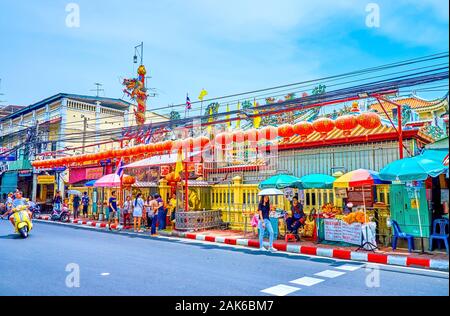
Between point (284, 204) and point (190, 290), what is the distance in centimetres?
881

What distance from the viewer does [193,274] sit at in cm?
682

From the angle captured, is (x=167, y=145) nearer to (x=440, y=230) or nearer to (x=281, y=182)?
(x=281, y=182)

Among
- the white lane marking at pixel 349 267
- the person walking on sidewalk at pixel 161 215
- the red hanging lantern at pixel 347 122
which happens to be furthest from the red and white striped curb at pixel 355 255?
the red hanging lantern at pixel 347 122

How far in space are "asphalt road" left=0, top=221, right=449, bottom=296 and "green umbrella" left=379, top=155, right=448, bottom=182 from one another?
7.95 feet

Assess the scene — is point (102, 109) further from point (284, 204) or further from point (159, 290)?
point (159, 290)

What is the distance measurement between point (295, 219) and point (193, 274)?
569 cm

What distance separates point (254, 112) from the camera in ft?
45.2

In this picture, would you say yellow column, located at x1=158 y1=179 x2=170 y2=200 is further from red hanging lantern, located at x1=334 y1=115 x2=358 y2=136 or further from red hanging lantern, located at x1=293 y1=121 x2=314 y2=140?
red hanging lantern, located at x1=334 y1=115 x2=358 y2=136

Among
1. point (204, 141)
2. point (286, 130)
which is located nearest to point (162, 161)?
point (204, 141)

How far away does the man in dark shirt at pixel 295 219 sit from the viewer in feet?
37.7

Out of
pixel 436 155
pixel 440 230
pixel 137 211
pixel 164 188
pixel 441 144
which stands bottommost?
pixel 440 230

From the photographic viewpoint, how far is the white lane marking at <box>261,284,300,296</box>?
18.4 feet

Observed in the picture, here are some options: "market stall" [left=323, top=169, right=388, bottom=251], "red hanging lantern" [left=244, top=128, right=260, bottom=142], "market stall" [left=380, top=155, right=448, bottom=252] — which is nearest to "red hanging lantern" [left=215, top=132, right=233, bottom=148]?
"red hanging lantern" [left=244, top=128, right=260, bottom=142]

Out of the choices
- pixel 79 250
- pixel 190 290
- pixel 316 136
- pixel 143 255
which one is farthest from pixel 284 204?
pixel 190 290
